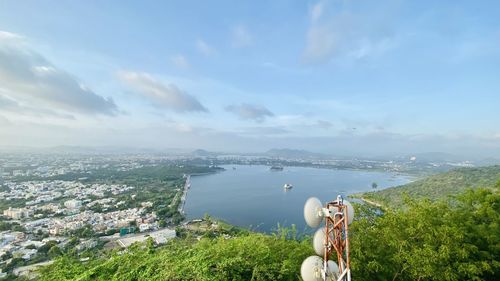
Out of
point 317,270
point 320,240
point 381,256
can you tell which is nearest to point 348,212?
point 320,240

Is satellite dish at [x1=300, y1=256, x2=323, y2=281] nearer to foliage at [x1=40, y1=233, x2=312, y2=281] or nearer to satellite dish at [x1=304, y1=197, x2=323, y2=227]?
satellite dish at [x1=304, y1=197, x2=323, y2=227]

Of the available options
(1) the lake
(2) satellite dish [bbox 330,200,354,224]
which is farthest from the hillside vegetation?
(1) the lake

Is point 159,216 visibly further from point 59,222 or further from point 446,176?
point 446,176

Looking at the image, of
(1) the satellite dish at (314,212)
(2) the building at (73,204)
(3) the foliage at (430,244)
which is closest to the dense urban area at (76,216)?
(2) the building at (73,204)

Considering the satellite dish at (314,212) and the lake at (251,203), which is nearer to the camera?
the satellite dish at (314,212)

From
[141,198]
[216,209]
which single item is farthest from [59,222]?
[216,209]

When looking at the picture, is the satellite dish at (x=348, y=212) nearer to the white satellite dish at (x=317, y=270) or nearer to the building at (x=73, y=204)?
the white satellite dish at (x=317, y=270)

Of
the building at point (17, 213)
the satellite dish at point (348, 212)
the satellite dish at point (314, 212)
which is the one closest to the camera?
the satellite dish at point (348, 212)
